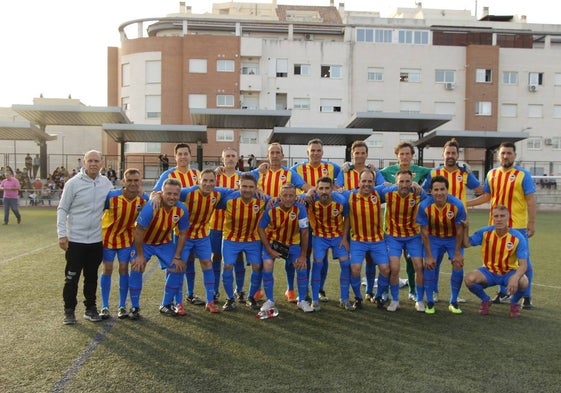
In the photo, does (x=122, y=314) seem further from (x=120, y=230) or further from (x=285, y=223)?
(x=285, y=223)

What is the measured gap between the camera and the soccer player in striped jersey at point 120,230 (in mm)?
5430

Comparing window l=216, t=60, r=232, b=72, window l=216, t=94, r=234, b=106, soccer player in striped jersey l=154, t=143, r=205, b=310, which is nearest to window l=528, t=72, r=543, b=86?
window l=216, t=60, r=232, b=72

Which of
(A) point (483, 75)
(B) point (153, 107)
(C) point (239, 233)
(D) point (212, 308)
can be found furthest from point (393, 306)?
(A) point (483, 75)

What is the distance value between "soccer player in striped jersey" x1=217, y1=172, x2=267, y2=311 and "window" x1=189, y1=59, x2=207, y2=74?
33431mm

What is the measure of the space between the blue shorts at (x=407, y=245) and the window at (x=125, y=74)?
36.0 m

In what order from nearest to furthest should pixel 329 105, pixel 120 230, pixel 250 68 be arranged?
1. pixel 120 230
2. pixel 250 68
3. pixel 329 105

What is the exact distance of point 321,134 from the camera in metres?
25.1

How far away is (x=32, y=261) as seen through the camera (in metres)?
9.05

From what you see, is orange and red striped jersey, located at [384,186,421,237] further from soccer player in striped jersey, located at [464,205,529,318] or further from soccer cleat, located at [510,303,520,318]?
soccer cleat, located at [510,303,520,318]

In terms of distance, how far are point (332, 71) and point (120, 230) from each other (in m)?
34.7

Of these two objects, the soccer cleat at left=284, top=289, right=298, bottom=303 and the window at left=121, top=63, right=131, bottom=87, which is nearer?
the soccer cleat at left=284, top=289, right=298, bottom=303

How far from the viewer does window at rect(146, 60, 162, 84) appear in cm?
3769

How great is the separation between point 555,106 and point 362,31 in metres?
16.1

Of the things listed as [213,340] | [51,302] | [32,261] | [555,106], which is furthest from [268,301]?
[555,106]
